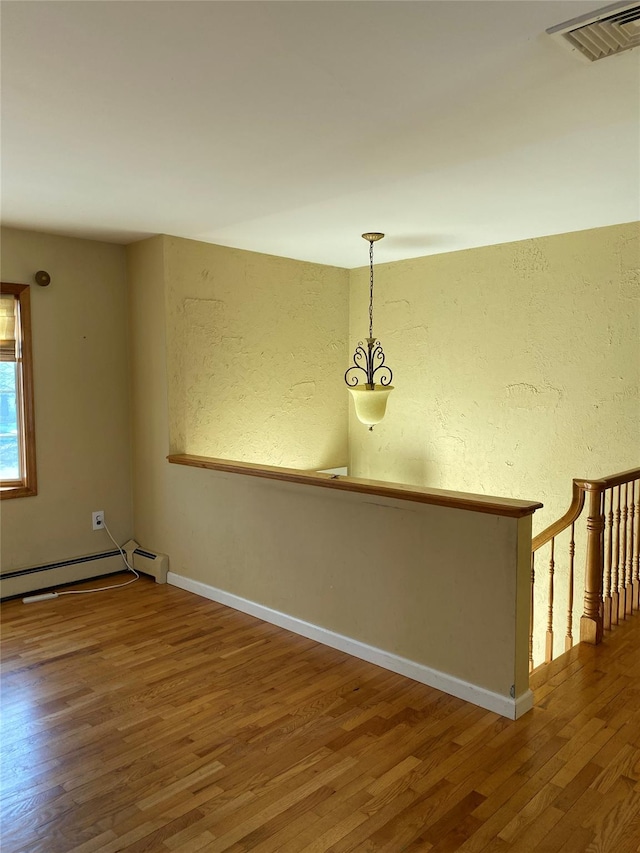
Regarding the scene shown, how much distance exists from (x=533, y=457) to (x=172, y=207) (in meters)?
2.89

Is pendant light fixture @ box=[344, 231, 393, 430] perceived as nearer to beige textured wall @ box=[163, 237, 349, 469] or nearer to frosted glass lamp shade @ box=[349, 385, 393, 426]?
frosted glass lamp shade @ box=[349, 385, 393, 426]

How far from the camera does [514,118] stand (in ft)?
7.80

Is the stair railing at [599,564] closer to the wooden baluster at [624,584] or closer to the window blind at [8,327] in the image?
the wooden baluster at [624,584]

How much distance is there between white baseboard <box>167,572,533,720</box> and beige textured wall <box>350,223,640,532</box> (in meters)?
1.90

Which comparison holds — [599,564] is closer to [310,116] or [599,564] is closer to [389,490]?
[389,490]

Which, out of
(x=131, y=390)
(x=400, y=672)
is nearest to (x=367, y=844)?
(x=400, y=672)

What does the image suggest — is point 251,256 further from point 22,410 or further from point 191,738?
point 191,738

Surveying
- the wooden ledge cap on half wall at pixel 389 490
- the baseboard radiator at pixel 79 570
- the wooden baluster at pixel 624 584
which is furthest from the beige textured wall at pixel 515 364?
the baseboard radiator at pixel 79 570

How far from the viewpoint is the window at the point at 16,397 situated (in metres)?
4.00

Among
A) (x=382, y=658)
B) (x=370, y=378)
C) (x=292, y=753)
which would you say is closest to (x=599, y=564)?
(x=382, y=658)

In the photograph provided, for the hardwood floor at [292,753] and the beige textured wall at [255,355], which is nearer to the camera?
the hardwood floor at [292,753]

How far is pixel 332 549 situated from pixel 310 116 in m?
2.01

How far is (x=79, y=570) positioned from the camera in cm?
437

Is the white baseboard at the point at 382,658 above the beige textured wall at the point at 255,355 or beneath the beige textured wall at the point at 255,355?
beneath
